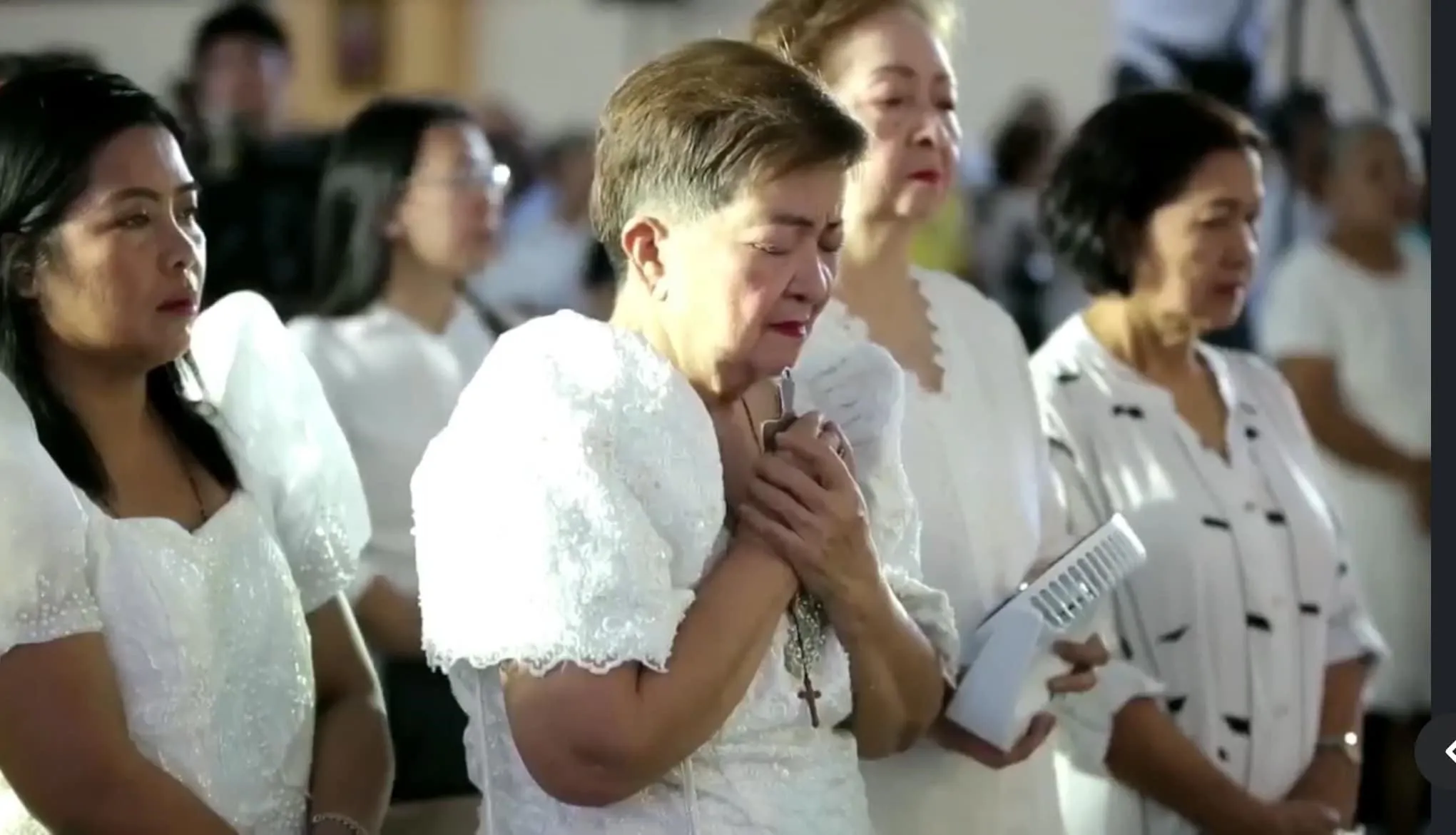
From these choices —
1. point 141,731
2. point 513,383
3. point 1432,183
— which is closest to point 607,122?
point 513,383

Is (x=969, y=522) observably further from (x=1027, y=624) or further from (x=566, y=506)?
(x=566, y=506)

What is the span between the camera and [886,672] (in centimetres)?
135

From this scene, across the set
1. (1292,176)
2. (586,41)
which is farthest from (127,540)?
(586,41)

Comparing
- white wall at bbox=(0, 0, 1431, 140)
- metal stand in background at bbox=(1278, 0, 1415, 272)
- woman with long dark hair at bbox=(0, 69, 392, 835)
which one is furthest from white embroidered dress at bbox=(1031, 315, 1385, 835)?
white wall at bbox=(0, 0, 1431, 140)

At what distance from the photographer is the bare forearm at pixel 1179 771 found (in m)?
1.87

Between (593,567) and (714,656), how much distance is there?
0.10 m

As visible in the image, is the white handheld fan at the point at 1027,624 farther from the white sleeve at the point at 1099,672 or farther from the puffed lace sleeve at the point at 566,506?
the puffed lace sleeve at the point at 566,506

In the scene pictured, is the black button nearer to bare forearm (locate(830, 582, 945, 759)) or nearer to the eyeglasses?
bare forearm (locate(830, 582, 945, 759))

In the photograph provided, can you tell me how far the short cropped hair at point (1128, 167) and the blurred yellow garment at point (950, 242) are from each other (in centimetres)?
240

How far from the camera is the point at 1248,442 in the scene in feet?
6.70

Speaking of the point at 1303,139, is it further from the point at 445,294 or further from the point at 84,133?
the point at 84,133

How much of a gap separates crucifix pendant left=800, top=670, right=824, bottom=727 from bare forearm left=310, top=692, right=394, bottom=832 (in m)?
0.42

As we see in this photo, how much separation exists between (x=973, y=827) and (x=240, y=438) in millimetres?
723

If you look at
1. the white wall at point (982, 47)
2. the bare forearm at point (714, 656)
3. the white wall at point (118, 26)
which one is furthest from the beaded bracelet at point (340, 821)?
the white wall at point (118, 26)
